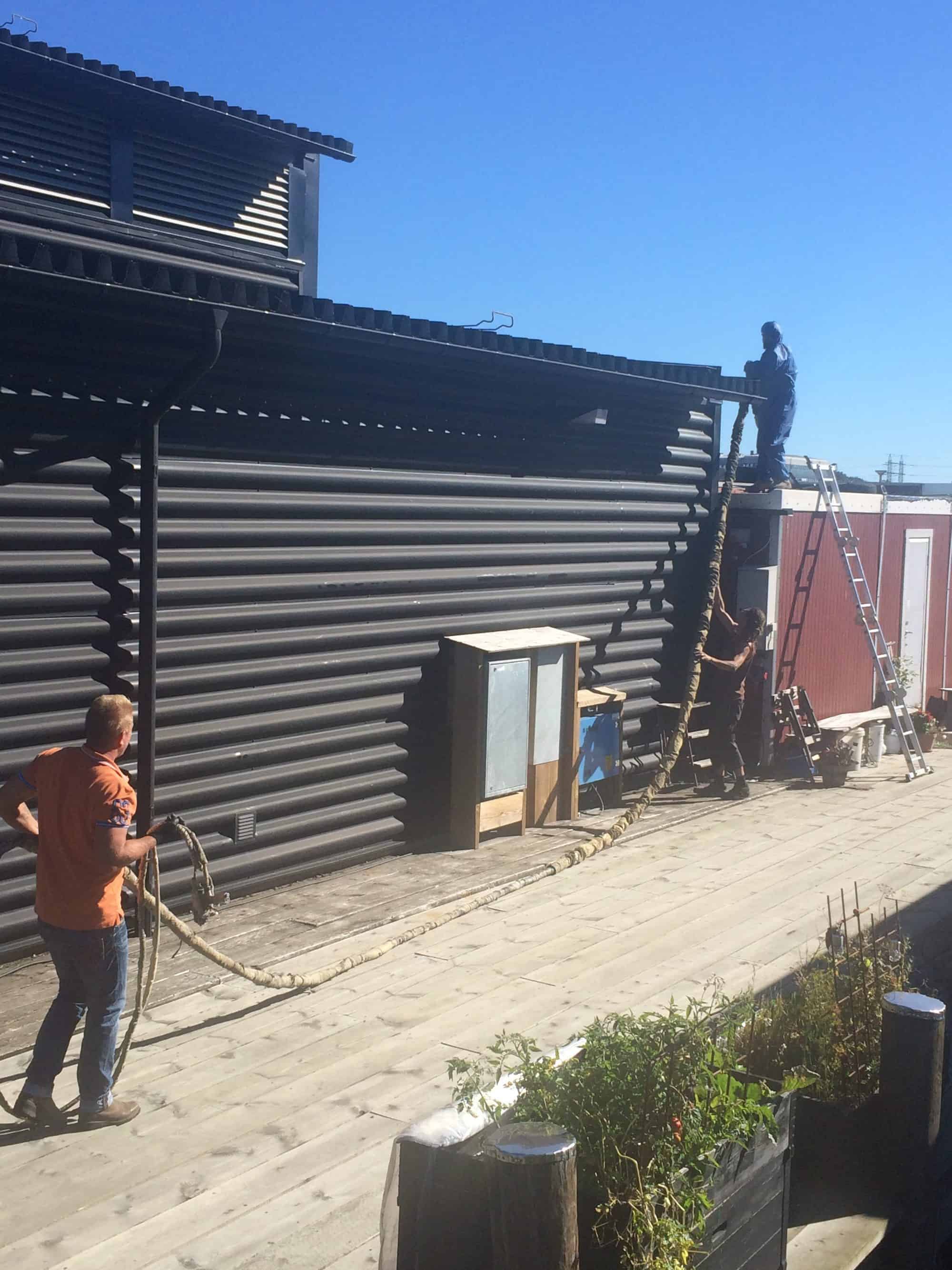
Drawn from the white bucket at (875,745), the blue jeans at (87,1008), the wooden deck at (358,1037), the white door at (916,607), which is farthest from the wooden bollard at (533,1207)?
the white door at (916,607)

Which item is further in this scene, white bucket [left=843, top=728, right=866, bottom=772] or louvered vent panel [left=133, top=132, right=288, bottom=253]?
white bucket [left=843, top=728, right=866, bottom=772]

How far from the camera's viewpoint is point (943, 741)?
17078 mm

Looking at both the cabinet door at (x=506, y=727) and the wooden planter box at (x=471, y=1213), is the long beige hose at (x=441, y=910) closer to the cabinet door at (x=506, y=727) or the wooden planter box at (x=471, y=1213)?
the cabinet door at (x=506, y=727)

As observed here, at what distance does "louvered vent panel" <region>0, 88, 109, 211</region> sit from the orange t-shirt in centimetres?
812

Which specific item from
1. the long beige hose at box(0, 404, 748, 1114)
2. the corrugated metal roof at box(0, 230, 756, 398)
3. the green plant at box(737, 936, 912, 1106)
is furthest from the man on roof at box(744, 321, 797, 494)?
the green plant at box(737, 936, 912, 1106)

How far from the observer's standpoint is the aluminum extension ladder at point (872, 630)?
559 inches

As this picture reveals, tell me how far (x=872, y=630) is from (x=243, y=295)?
33.5 feet

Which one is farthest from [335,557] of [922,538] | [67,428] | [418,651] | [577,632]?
[922,538]

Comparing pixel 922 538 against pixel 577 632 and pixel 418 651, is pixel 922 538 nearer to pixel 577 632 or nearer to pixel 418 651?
pixel 577 632

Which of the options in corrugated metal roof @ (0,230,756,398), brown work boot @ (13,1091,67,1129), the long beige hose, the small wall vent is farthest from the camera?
the small wall vent

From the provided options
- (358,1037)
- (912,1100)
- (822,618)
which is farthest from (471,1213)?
(822,618)

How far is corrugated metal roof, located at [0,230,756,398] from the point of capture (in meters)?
6.07

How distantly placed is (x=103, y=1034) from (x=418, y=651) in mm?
5025

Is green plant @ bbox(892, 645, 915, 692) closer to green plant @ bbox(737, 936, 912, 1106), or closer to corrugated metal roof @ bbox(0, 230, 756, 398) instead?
corrugated metal roof @ bbox(0, 230, 756, 398)
